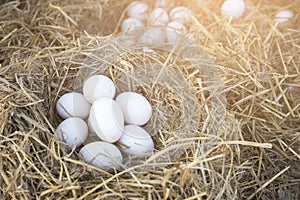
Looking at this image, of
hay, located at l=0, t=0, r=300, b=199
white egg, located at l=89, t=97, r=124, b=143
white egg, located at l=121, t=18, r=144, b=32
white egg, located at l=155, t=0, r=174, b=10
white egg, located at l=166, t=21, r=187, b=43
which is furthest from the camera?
white egg, located at l=155, t=0, r=174, b=10

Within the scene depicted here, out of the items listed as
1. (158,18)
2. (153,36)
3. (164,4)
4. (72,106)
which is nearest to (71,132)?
(72,106)

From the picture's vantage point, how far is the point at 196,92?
5.22 ft

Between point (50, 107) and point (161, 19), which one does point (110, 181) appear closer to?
point (50, 107)

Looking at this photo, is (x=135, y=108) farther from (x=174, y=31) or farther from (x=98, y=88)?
(x=174, y=31)

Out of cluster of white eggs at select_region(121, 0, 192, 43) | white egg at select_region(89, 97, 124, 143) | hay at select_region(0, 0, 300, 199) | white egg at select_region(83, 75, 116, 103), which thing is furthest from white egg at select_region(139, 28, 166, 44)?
white egg at select_region(89, 97, 124, 143)

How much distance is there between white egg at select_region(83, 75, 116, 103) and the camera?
59.6 inches

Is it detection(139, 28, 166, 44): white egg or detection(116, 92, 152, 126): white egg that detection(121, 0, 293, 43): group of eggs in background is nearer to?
detection(139, 28, 166, 44): white egg

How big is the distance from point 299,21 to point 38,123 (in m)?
1.21

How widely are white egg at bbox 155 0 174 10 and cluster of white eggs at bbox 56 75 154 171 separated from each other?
70cm

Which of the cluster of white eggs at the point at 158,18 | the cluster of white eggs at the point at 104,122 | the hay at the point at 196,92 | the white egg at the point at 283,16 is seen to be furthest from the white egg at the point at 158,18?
the cluster of white eggs at the point at 104,122

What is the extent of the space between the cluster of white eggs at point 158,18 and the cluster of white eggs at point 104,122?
1.51 feet

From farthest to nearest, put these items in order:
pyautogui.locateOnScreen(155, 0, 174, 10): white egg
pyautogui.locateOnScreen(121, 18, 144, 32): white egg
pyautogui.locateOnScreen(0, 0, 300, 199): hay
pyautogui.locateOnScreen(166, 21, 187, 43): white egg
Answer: pyautogui.locateOnScreen(155, 0, 174, 10): white egg
pyautogui.locateOnScreen(121, 18, 144, 32): white egg
pyautogui.locateOnScreen(166, 21, 187, 43): white egg
pyautogui.locateOnScreen(0, 0, 300, 199): hay

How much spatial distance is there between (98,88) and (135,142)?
211 mm

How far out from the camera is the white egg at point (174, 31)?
1.90m
